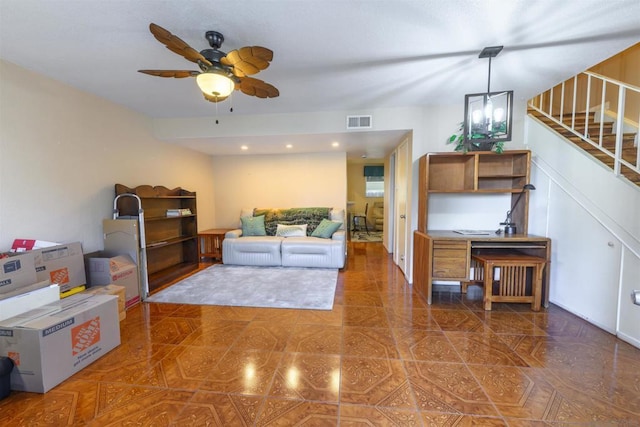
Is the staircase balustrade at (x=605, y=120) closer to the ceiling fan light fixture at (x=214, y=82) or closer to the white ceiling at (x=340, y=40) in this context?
the white ceiling at (x=340, y=40)

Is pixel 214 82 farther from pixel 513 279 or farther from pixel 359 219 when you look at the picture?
pixel 359 219

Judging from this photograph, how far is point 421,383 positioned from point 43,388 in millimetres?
2322

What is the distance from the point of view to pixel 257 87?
2.06 meters

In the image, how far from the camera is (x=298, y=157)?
511 cm

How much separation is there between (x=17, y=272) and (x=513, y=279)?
4.42 metres

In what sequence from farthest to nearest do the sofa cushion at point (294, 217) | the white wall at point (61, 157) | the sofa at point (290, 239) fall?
the sofa cushion at point (294, 217), the sofa at point (290, 239), the white wall at point (61, 157)

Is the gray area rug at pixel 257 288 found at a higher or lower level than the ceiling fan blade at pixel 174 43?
lower

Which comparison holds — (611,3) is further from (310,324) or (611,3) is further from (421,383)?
(310,324)

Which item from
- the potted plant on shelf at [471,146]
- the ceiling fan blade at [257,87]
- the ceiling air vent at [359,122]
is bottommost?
the potted plant on shelf at [471,146]

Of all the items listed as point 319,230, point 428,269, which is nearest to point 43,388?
point 428,269

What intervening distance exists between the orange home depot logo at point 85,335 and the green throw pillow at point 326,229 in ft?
9.90

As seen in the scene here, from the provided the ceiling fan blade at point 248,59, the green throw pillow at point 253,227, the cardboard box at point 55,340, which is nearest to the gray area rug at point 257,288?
the green throw pillow at point 253,227

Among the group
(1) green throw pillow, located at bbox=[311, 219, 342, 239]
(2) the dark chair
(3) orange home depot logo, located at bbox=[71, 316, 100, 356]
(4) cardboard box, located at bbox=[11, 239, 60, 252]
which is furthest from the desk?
(2) the dark chair

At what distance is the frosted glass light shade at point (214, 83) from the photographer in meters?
1.76
